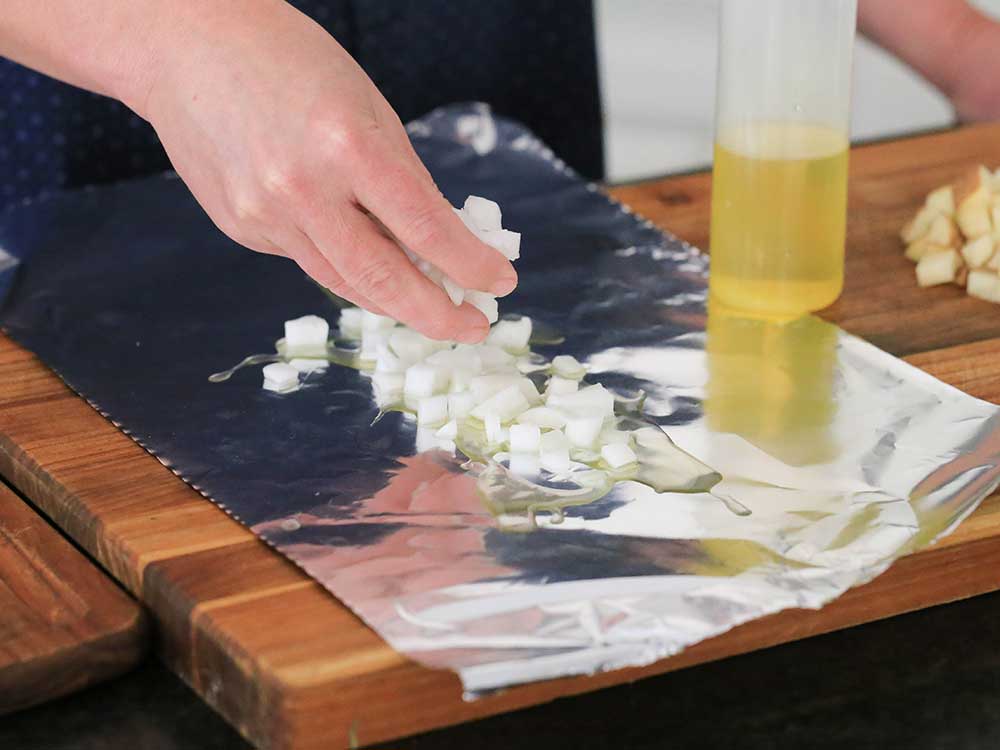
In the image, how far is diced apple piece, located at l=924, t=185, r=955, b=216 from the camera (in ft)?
4.46

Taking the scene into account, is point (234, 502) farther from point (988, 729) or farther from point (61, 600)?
point (988, 729)

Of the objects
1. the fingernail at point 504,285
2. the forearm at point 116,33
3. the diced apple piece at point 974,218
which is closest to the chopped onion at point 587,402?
the fingernail at point 504,285

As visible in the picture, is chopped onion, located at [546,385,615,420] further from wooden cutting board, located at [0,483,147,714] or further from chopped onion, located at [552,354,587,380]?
wooden cutting board, located at [0,483,147,714]

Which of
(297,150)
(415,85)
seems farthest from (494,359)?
(415,85)

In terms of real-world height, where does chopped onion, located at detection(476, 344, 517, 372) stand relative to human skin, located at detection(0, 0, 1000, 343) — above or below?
below

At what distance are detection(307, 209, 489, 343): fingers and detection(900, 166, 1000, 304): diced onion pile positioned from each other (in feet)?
1.61

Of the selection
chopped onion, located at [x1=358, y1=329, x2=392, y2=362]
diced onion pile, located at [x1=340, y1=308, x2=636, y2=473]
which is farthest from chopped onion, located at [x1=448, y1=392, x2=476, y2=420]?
chopped onion, located at [x1=358, y1=329, x2=392, y2=362]

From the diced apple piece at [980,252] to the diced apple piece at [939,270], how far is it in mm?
13

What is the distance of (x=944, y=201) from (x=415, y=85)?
0.63 meters

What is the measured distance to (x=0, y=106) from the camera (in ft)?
5.11

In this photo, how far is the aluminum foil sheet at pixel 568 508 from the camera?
85 cm

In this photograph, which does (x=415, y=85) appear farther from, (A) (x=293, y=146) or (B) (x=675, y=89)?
(B) (x=675, y=89)

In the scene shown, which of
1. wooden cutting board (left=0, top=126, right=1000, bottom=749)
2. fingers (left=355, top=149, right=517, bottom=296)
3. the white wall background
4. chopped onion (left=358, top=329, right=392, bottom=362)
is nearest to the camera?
wooden cutting board (left=0, top=126, right=1000, bottom=749)

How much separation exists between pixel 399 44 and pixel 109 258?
0.47 meters
